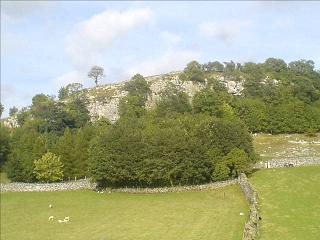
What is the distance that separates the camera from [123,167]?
3216 inches

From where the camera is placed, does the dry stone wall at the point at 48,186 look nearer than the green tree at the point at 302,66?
Yes

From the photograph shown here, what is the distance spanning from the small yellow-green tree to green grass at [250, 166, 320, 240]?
133 feet

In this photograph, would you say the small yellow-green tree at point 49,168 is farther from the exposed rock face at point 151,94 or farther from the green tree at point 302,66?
the green tree at point 302,66

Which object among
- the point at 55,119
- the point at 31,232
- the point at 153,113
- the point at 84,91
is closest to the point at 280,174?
the point at 31,232

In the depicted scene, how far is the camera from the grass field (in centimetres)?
9556

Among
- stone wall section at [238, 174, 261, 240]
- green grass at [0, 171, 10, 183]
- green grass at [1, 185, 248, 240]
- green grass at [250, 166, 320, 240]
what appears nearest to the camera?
stone wall section at [238, 174, 261, 240]

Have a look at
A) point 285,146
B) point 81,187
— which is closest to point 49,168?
point 81,187

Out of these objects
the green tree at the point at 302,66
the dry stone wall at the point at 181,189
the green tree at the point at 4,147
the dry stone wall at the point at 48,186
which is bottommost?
the dry stone wall at the point at 181,189

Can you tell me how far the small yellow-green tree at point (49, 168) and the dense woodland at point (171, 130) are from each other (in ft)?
0.64

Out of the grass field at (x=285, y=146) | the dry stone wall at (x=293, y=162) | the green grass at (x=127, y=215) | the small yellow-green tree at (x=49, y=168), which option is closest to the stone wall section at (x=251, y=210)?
the green grass at (x=127, y=215)

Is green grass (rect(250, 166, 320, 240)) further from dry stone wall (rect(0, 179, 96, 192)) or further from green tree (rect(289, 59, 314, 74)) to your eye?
green tree (rect(289, 59, 314, 74))

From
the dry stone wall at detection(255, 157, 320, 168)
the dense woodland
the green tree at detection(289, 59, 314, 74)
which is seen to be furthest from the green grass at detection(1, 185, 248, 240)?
the green tree at detection(289, 59, 314, 74)

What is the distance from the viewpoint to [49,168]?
94438 millimetres

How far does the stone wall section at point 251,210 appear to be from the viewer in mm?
44634
